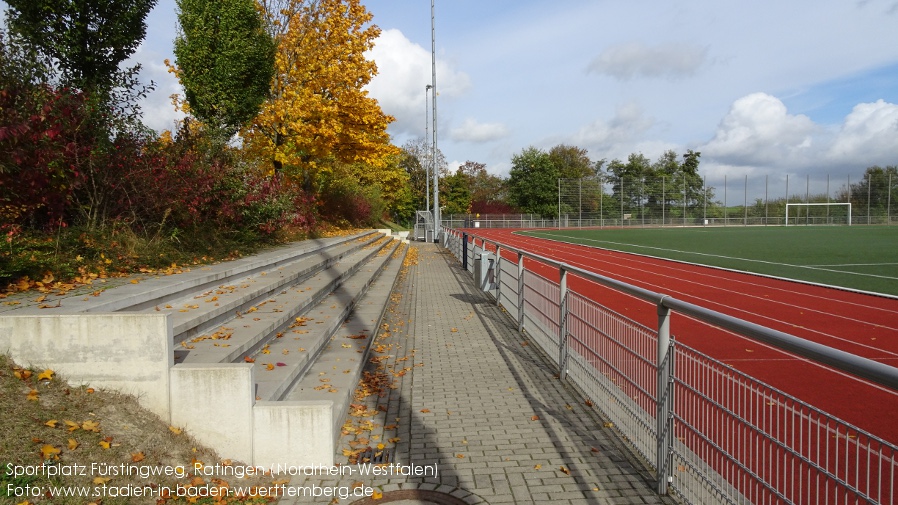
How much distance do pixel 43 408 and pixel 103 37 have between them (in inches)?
349

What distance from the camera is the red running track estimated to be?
5.93 m

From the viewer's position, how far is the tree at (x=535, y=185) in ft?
261

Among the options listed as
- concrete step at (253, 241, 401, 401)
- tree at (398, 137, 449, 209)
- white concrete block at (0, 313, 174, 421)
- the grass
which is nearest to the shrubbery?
white concrete block at (0, 313, 174, 421)

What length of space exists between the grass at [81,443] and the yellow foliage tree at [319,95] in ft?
60.8

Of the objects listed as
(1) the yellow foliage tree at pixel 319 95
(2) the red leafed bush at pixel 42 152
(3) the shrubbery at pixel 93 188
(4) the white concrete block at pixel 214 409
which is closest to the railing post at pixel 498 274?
(3) the shrubbery at pixel 93 188

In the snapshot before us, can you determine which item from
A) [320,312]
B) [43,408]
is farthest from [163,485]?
[320,312]

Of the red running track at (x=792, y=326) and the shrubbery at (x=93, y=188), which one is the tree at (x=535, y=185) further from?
the shrubbery at (x=93, y=188)

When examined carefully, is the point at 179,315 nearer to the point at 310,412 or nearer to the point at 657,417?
the point at 310,412

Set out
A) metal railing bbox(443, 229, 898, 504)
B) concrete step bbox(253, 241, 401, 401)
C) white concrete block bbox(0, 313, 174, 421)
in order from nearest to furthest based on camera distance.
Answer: metal railing bbox(443, 229, 898, 504) < white concrete block bbox(0, 313, 174, 421) < concrete step bbox(253, 241, 401, 401)

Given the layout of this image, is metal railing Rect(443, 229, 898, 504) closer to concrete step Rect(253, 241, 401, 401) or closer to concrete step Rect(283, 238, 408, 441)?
concrete step Rect(283, 238, 408, 441)

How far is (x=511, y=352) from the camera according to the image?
8211mm

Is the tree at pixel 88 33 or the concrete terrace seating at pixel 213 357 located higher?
the tree at pixel 88 33

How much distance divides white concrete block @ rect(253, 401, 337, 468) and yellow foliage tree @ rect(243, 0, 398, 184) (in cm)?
1859

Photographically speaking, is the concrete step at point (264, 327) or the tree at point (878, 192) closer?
the concrete step at point (264, 327)
